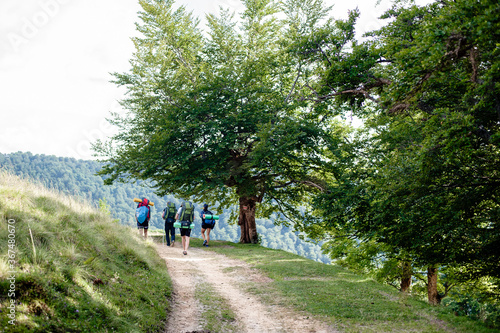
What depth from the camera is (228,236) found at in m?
126

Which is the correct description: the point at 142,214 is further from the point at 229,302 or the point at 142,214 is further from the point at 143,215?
the point at 229,302

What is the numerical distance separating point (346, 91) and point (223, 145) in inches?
318

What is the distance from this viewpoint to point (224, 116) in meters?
19.0

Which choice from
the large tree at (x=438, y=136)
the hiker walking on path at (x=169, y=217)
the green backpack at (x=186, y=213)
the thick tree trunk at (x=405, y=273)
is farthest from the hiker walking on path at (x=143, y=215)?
the thick tree trunk at (x=405, y=273)

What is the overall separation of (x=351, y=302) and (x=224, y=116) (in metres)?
13.2

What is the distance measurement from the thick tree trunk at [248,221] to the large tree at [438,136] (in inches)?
392

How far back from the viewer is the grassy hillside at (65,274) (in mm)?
4070

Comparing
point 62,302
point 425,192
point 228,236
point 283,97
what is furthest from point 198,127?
point 228,236

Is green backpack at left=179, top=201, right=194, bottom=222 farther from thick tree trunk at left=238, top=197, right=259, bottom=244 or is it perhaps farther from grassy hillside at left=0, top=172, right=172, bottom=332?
thick tree trunk at left=238, top=197, right=259, bottom=244

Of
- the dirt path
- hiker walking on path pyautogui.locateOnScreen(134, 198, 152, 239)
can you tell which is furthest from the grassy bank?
hiker walking on path pyautogui.locateOnScreen(134, 198, 152, 239)

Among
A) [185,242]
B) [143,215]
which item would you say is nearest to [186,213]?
[185,242]

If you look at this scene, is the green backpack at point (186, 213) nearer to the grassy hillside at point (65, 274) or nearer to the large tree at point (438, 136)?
the grassy hillside at point (65, 274)

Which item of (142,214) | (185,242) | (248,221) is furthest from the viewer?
(248,221)

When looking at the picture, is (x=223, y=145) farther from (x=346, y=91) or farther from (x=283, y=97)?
(x=346, y=91)
